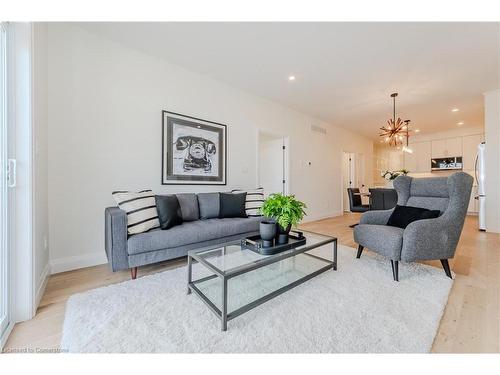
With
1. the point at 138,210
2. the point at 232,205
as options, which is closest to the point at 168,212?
the point at 138,210

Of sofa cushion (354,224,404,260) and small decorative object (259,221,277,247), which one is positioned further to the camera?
sofa cushion (354,224,404,260)

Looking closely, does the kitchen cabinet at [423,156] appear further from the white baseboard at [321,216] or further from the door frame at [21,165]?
the door frame at [21,165]

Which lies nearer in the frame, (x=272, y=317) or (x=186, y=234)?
(x=272, y=317)

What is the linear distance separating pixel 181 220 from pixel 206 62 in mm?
2148

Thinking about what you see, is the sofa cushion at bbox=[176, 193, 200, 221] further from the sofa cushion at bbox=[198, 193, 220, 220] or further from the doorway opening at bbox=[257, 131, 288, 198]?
the doorway opening at bbox=[257, 131, 288, 198]

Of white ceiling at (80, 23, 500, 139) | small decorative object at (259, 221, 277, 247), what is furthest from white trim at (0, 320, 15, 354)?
white ceiling at (80, 23, 500, 139)

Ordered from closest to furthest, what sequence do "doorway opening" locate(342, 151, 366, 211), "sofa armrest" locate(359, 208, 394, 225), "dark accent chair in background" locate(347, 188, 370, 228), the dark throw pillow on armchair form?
the dark throw pillow on armchair, "sofa armrest" locate(359, 208, 394, 225), "dark accent chair in background" locate(347, 188, 370, 228), "doorway opening" locate(342, 151, 366, 211)

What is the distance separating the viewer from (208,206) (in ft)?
9.09

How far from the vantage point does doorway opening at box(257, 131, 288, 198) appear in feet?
14.8

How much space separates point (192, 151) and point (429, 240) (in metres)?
2.88

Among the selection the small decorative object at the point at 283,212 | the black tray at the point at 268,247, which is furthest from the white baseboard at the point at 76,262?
the small decorative object at the point at 283,212

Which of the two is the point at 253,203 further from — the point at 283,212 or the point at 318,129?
the point at 318,129

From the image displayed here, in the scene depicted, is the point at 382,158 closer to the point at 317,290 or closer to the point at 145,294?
the point at 317,290

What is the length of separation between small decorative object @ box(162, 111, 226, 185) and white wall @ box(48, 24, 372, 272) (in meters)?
0.10
